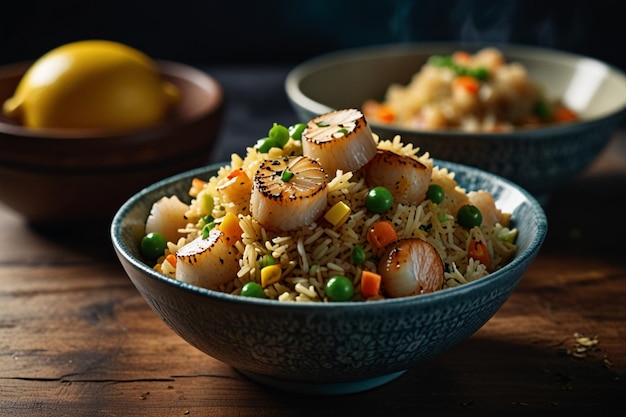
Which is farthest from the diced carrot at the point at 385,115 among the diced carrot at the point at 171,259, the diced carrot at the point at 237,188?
the diced carrot at the point at 171,259

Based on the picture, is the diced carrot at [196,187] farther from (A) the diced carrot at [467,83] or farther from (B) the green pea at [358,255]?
(A) the diced carrot at [467,83]

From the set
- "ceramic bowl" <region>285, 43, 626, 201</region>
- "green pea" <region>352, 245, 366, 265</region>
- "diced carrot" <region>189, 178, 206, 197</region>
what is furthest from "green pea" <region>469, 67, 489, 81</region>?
"green pea" <region>352, 245, 366, 265</region>

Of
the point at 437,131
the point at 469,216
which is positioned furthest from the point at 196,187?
the point at 437,131

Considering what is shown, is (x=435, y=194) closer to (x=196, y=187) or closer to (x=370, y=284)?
(x=370, y=284)

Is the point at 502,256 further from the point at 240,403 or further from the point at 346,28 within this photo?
the point at 346,28

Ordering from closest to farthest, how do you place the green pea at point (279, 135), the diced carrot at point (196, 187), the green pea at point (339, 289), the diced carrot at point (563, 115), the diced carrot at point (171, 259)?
1. the green pea at point (339, 289)
2. the diced carrot at point (171, 259)
3. the green pea at point (279, 135)
4. the diced carrot at point (196, 187)
5. the diced carrot at point (563, 115)
